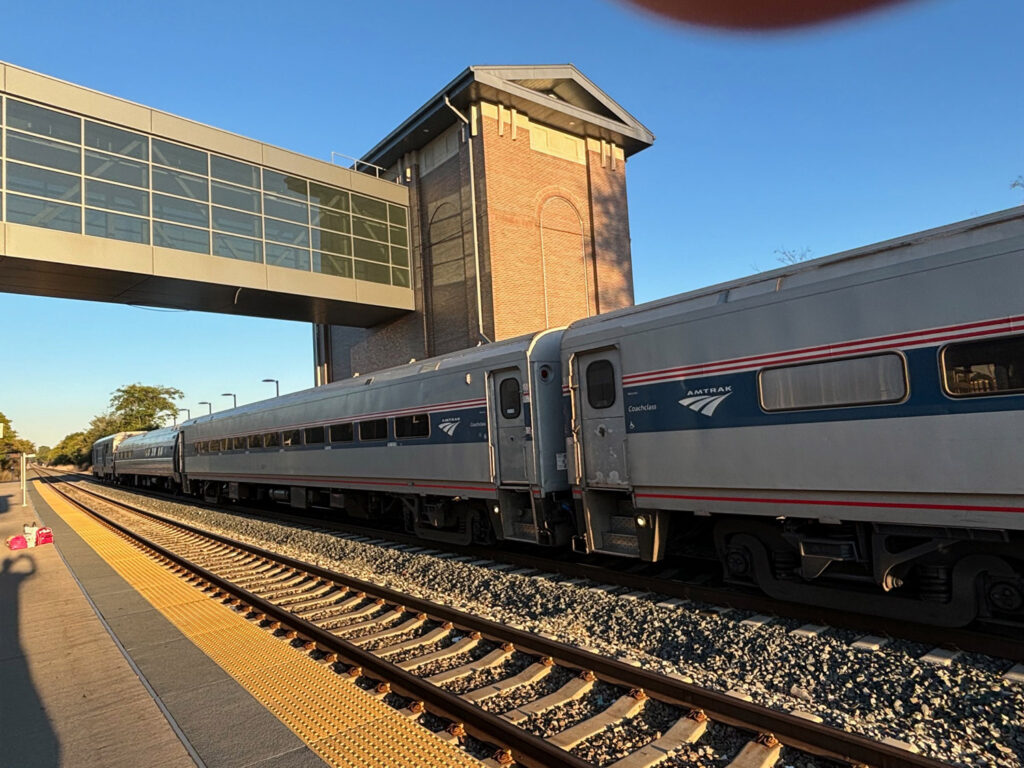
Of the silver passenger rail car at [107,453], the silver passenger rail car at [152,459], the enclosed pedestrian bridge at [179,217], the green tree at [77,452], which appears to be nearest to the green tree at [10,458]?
the green tree at [77,452]

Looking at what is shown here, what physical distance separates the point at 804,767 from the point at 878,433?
2930 mm

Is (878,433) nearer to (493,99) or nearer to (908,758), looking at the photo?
(908,758)

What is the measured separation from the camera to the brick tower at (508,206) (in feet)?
76.7

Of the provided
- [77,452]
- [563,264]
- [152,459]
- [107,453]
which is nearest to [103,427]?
[77,452]

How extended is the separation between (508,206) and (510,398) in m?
16.1

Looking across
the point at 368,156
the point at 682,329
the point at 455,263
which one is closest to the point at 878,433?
the point at 682,329

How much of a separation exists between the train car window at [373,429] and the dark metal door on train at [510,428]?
375 cm

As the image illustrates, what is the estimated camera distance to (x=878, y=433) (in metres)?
5.38

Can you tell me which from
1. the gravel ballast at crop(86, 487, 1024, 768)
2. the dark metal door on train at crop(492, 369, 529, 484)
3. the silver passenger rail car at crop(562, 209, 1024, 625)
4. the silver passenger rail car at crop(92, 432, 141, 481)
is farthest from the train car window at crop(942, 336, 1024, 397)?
the silver passenger rail car at crop(92, 432, 141, 481)

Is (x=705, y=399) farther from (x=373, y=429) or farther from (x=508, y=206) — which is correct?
(x=508, y=206)

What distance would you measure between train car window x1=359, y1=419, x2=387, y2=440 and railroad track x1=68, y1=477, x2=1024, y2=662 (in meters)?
2.75

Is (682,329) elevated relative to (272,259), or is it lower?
lower

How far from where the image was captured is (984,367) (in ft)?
15.9

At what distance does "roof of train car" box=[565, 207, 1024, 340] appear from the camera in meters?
5.04
